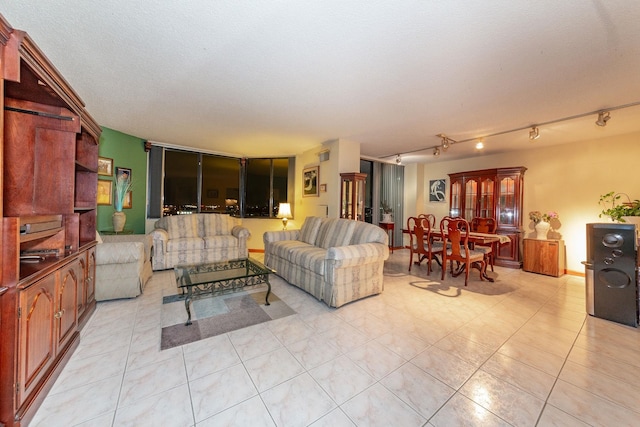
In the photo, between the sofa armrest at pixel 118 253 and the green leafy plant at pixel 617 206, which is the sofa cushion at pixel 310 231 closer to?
the sofa armrest at pixel 118 253

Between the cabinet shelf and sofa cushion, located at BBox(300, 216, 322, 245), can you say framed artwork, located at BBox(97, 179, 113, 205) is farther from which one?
sofa cushion, located at BBox(300, 216, 322, 245)

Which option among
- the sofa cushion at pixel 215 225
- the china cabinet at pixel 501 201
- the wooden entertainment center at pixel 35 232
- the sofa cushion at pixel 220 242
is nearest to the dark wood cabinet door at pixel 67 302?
the wooden entertainment center at pixel 35 232

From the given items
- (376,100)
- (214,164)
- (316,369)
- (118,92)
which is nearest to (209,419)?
(316,369)

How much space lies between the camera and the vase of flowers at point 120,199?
3.96 meters

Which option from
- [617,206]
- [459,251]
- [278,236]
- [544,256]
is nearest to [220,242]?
[278,236]

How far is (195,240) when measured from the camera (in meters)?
4.44

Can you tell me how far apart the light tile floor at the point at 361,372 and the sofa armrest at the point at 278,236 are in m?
1.71

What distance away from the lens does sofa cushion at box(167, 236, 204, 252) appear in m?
4.19

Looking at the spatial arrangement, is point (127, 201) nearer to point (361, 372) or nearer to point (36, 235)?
point (36, 235)

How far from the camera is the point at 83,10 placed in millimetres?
1584

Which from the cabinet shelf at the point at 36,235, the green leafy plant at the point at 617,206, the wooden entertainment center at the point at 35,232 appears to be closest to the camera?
the wooden entertainment center at the point at 35,232

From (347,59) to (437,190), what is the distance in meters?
5.42

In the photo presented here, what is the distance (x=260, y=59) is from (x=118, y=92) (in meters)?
1.93

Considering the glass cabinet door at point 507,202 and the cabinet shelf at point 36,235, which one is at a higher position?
the glass cabinet door at point 507,202
